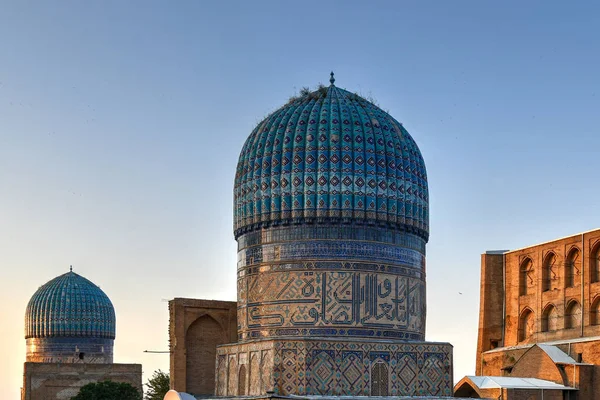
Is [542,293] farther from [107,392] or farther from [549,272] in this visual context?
[107,392]

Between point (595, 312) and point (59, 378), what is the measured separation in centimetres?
1726

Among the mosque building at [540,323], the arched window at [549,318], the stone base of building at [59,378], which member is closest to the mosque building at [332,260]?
the mosque building at [540,323]

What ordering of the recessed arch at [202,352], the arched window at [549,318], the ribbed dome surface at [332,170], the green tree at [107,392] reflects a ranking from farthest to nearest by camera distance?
1. the green tree at [107,392]
2. the arched window at [549,318]
3. the recessed arch at [202,352]
4. the ribbed dome surface at [332,170]

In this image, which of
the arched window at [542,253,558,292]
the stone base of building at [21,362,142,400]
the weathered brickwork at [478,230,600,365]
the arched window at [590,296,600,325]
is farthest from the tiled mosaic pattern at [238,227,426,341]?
the stone base of building at [21,362,142,400]

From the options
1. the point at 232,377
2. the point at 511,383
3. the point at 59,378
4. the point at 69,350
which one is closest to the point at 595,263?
the point at 511,383

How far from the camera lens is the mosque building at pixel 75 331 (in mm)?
36219

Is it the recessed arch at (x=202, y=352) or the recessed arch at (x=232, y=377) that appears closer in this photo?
the recessed arch at (x=232, y=377)

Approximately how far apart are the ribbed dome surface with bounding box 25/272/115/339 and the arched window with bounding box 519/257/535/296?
15.0 m

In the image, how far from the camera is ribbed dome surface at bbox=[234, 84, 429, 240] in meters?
20.3

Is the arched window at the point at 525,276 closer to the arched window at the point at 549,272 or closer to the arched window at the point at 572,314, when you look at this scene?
the arched window at the point at 549,272

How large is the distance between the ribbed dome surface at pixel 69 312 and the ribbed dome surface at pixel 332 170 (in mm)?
17554

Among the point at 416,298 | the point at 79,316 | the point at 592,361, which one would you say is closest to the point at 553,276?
the point at 592,361

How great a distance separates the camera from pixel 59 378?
3584 centimetres

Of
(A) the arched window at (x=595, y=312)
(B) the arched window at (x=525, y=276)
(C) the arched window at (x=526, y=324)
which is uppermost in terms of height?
(B) the arched window at (x=525, y=276)
